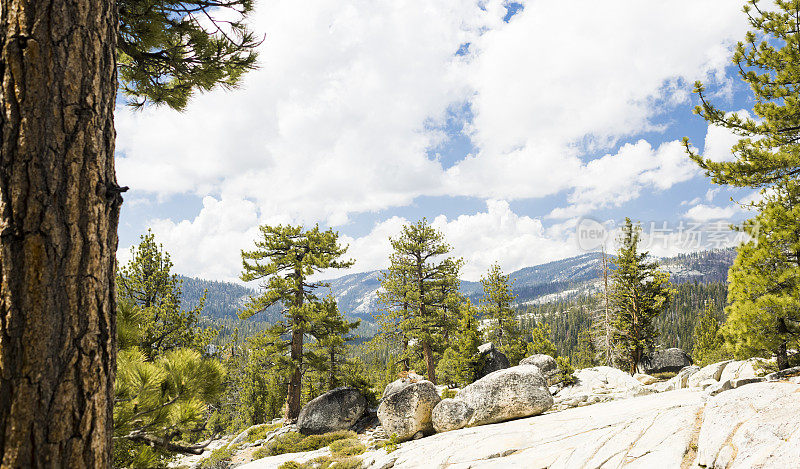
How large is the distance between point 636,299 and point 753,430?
23.1 metres

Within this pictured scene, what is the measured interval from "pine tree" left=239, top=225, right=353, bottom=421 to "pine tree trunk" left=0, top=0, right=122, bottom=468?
17.2m

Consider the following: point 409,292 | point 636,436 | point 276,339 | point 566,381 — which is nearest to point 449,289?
point 409,292

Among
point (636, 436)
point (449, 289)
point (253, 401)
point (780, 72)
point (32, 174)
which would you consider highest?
point (780, 72)

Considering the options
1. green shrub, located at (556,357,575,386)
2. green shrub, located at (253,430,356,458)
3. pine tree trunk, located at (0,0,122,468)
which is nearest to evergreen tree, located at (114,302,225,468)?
pine tree trunk, located at (0,0,122,468)

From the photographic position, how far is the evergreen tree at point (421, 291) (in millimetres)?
22281

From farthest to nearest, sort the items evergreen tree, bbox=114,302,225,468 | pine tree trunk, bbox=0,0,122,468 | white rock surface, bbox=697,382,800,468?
white rock surface, bbox=697,382,800,468, evergreen tree, bbox=114,302,225,468, pine tree trunk, bbox=0,0,122,468

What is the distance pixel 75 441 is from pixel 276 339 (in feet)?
63.4

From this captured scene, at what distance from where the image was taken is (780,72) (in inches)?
383

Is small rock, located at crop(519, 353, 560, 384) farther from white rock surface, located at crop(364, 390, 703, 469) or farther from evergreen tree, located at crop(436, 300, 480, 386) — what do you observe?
white rock surface, located at crop(364, 390, 703, 469)

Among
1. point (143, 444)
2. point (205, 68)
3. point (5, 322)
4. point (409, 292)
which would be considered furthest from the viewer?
point (409, 292)

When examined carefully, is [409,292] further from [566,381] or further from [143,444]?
[143,444]

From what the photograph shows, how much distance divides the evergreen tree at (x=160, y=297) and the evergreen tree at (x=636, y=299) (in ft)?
83.4

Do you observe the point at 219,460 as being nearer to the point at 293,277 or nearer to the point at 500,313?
the point at 293,277

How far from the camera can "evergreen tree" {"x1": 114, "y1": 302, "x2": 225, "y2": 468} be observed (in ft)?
10.00
